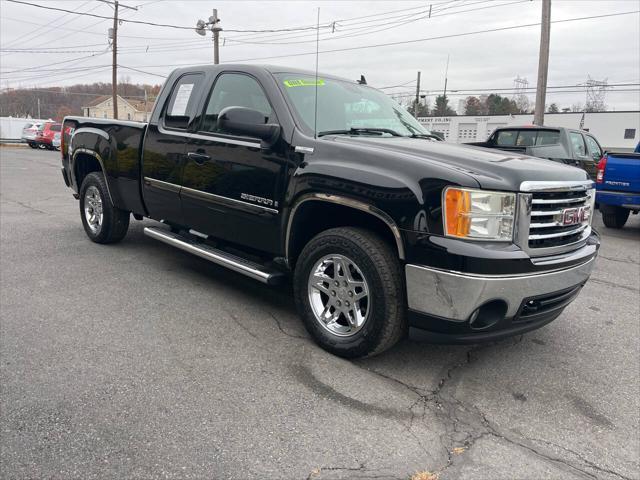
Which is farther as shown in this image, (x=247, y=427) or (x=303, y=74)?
(x=303, y=74)

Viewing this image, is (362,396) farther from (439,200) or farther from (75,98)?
(75,98)

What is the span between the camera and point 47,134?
28.8m

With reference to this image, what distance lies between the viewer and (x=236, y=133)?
13.5ft

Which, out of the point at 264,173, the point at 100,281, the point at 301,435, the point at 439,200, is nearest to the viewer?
the point at 301,435

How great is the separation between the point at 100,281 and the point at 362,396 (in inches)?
121

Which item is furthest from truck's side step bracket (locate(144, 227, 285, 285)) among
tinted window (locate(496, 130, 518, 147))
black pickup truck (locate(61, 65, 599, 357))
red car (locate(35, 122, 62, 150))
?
red car (locate(35, 122, 62, 150))

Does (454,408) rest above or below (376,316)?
below

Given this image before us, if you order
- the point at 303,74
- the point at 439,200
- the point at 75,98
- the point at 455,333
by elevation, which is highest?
the point at 75,98

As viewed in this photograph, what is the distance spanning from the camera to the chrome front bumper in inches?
112

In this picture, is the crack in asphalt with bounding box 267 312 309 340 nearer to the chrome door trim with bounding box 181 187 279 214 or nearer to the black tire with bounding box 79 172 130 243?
the chrome door trim with bounding box 181 187 279 214

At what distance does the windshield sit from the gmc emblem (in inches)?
61.9

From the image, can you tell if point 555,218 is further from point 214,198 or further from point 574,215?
point 214,198

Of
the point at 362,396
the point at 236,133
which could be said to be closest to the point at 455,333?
the point at 362,396

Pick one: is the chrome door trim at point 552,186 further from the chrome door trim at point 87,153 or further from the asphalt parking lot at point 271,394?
the chrome door trim at point 87,153
